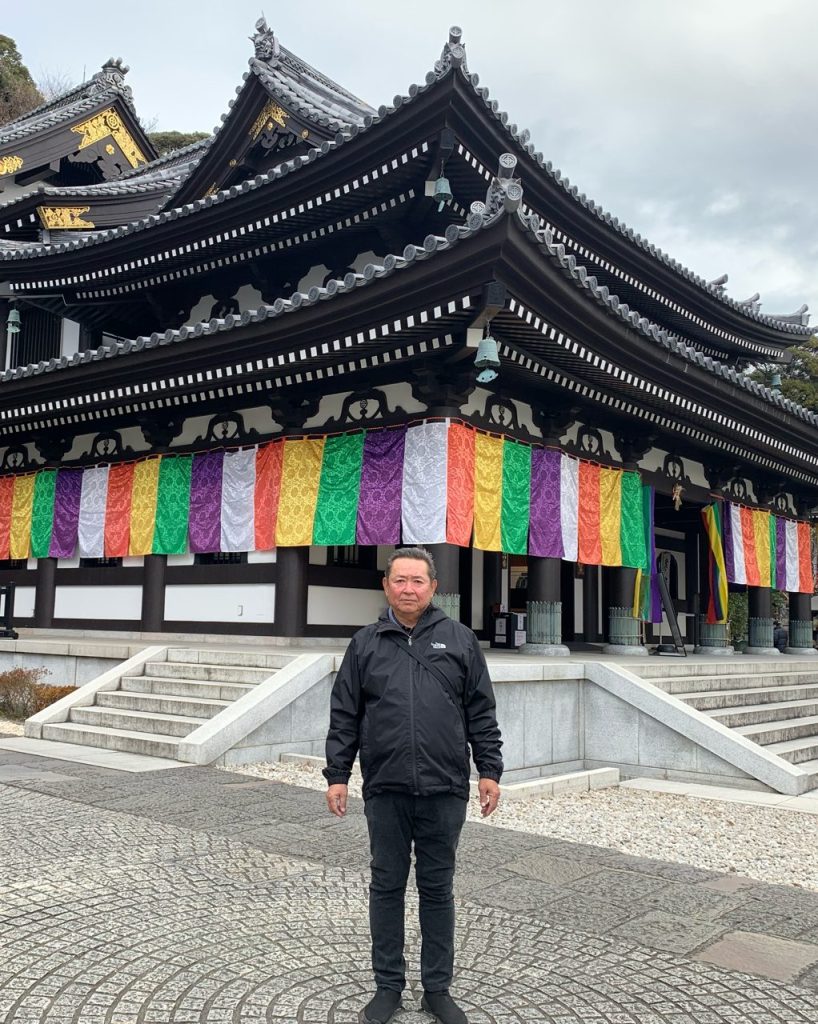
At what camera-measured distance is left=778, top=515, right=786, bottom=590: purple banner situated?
18.7m

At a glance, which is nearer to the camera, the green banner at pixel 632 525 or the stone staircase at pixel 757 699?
the stone staircase at pixel 757 699

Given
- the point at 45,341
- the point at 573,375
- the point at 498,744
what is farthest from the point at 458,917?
the point at 45,341

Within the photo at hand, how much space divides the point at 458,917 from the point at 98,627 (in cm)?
1187

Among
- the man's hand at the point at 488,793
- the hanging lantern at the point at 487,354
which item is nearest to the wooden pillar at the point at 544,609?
the hanging lantern at the point at 487,354

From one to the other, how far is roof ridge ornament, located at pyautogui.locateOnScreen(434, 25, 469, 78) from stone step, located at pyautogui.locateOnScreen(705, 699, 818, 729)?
8.52m

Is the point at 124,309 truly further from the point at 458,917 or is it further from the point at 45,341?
the point at 458,917

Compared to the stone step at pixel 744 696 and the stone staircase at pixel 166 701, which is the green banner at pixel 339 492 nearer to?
the stone staircase at pixel 166 701

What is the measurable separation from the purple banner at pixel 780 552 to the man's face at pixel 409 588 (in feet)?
55.4

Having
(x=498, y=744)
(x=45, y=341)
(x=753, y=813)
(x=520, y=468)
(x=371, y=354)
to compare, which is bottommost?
(x=753, y=813)

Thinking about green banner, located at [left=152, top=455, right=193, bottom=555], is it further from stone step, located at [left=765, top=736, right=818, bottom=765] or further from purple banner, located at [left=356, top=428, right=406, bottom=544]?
stone step, located at [left=765, top=736, right=818, bottom=765]

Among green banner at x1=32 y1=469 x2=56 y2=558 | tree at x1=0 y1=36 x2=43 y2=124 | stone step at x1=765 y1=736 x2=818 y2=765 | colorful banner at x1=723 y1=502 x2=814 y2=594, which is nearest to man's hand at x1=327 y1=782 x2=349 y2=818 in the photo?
stone step at x1=765 y1=736 x2=818 y2=765

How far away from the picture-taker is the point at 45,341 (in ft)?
60.2

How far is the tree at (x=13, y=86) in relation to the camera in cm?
3997

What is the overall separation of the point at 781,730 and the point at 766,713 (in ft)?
1.97
